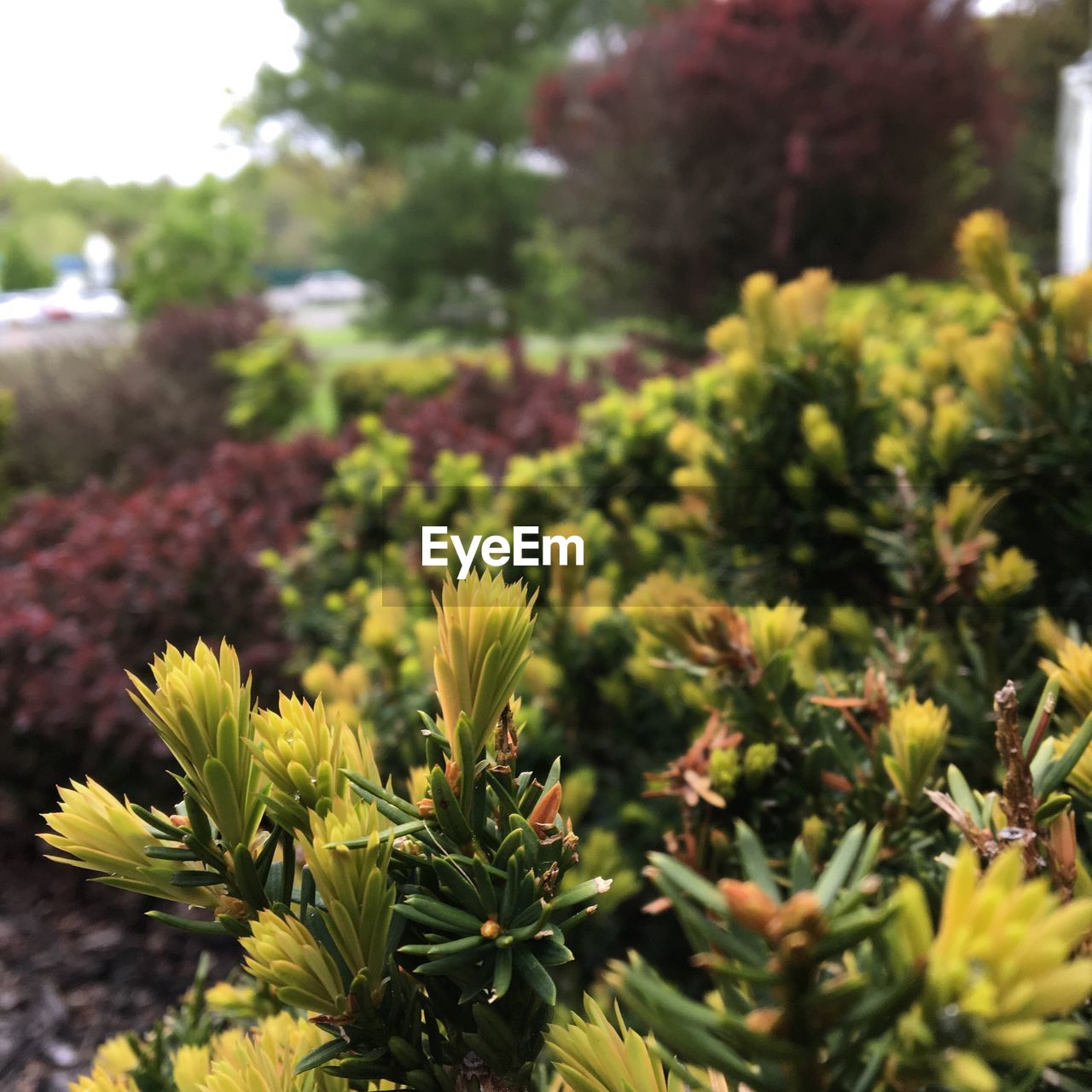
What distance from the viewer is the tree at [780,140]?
7.04m

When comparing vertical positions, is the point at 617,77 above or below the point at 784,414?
above

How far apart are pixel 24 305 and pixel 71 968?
34.1m

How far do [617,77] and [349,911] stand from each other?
8.57 metres

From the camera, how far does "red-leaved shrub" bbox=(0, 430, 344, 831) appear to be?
274 centimetres

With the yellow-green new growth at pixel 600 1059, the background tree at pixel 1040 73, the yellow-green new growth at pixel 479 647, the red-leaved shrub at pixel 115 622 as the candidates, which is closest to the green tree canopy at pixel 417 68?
the background tree at pixel 1040 73

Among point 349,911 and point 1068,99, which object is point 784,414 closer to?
point 349,911

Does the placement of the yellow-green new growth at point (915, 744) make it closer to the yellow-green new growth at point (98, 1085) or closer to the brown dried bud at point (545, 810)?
the brown dried bud at point (545, 810)

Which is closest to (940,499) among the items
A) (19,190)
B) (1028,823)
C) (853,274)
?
(1028,823)

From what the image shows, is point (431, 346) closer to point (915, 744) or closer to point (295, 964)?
point (915, 744)

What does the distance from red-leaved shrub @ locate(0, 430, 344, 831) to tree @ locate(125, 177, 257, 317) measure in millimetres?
12467

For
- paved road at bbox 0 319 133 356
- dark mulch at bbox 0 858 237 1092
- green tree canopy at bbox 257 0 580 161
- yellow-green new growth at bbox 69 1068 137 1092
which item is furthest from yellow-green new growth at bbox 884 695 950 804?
green tree canopy at bbox 257 0 580 161

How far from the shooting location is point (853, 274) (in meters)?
7.92

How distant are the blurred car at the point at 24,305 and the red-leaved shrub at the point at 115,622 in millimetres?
27439

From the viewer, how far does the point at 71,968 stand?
2186 millimetres
